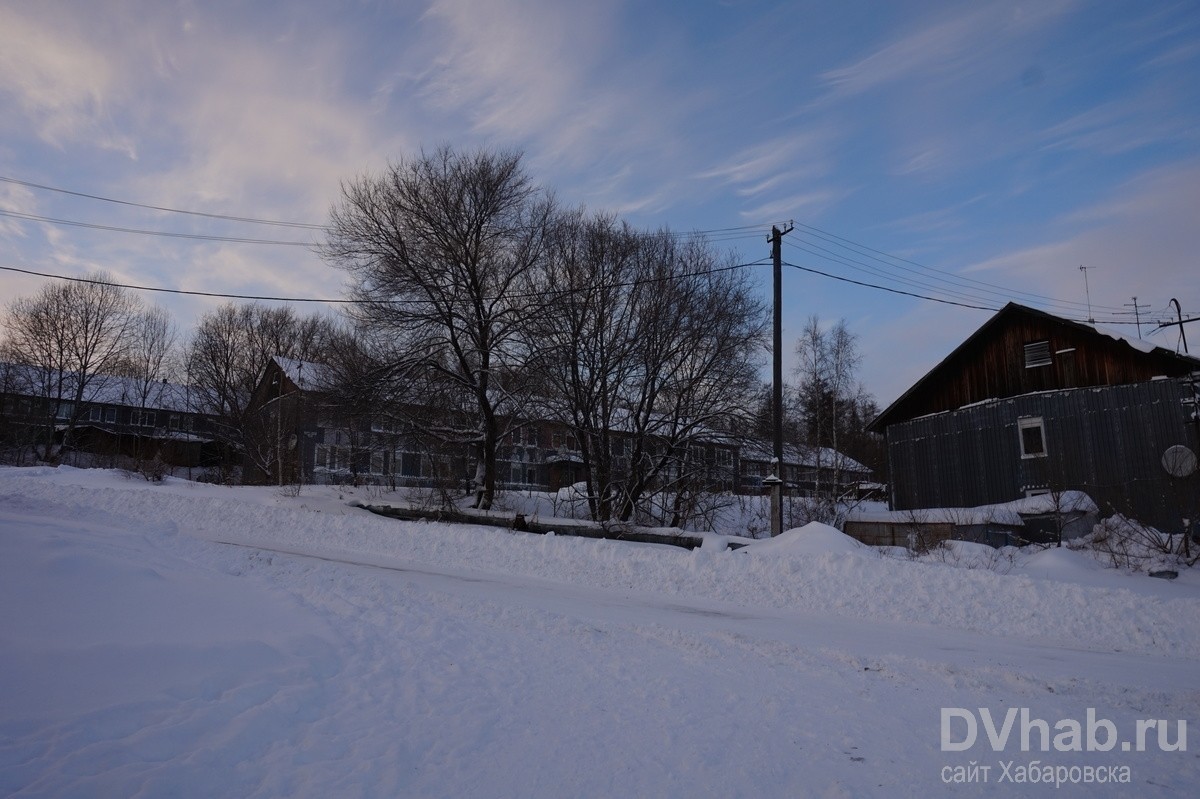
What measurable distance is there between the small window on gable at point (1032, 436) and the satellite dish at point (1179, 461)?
367 cm

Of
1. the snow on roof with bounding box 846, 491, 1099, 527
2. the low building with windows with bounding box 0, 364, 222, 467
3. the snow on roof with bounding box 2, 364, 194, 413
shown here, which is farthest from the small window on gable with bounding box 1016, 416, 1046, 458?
the snow on roof with bounding box 2, 364, 194, 413

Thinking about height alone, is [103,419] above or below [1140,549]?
above

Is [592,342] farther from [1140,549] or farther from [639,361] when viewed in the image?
[1140,549]

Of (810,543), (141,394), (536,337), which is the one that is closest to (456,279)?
(536,337)

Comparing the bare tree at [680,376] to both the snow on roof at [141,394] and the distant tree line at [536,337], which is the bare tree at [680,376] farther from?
the snow on roof at [141,394]

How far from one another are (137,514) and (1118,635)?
24810 mm

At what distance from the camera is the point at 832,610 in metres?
12.7

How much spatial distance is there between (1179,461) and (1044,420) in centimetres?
426

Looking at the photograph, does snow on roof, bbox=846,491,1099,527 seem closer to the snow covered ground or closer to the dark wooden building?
the dark wooden building

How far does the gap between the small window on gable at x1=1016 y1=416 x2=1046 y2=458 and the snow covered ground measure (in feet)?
45.5

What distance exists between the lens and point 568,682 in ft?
24.1

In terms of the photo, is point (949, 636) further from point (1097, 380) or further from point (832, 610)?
point (1097, 380)

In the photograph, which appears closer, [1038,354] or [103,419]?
[1038,354]

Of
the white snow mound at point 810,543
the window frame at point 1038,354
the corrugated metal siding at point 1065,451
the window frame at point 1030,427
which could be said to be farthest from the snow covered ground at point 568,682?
the window frame at point 1038,354
